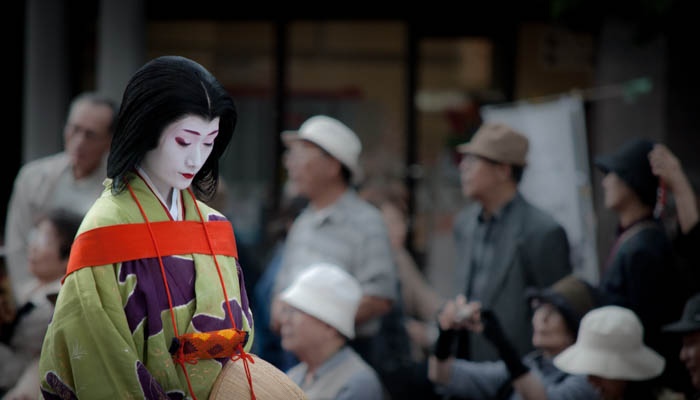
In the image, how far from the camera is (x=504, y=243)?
438 centimetres

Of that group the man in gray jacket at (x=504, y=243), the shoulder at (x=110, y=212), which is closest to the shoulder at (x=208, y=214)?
the shoulder at (x=110, y=212)

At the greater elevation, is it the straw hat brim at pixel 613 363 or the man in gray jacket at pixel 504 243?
the man in gray jacket at pixel 504 243

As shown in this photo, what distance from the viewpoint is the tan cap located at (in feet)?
14.7

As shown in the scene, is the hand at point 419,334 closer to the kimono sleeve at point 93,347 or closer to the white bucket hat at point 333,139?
the white bucket hat at point 333,139

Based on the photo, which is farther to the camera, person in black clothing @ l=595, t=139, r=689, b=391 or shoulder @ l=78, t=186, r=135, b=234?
person in black clothing @ l=595, t=139, r=689, b=391

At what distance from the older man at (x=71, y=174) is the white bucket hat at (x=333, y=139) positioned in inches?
43.1

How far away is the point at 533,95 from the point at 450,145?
107cm

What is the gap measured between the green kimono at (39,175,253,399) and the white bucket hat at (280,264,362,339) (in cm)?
152

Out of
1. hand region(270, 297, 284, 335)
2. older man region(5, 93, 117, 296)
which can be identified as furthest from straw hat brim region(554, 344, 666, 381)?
older man region(5, 93, 117, 296)

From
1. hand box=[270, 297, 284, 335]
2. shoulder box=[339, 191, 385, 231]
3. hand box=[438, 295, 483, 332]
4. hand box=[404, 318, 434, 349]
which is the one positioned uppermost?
shoulder box=[339, 191, 385, 231]

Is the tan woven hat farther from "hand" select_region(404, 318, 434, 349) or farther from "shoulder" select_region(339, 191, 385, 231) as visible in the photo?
"hand" select_region(404, 318, 434, 349)

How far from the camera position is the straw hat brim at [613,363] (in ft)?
12.2

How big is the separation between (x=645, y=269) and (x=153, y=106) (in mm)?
2506

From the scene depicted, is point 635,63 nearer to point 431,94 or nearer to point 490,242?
point 431,94
